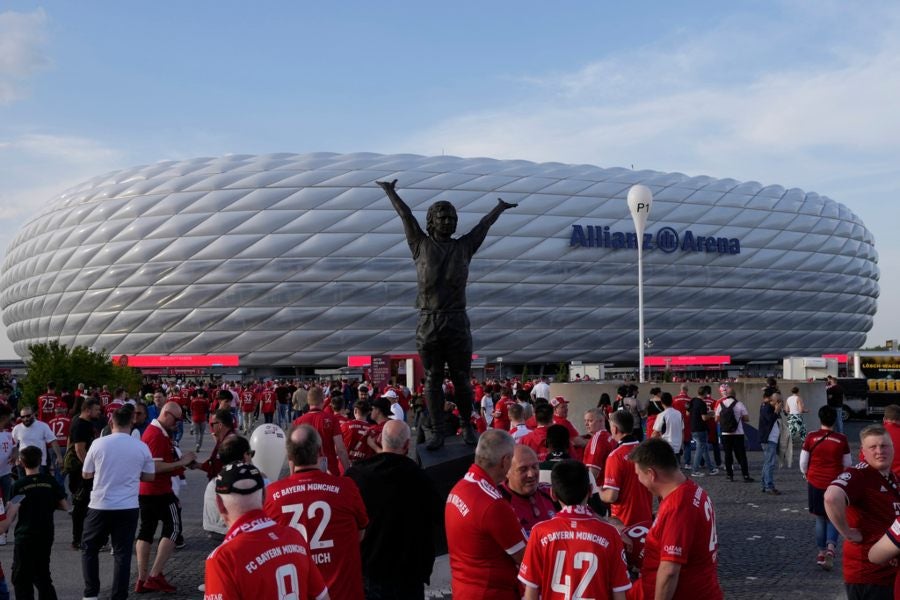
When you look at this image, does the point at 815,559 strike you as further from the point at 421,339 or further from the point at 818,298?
the point at 818,298

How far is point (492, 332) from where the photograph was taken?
184 feet

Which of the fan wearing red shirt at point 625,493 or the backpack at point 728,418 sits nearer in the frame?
the fan wearing red shirt at point 625,493

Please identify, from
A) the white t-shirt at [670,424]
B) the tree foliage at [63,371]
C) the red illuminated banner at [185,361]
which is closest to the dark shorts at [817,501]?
the white t-shirt at [670,424]

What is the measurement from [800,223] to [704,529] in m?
69.3

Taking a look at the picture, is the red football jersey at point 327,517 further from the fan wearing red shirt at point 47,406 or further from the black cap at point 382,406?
the fan wearing red shirt at point 47,406

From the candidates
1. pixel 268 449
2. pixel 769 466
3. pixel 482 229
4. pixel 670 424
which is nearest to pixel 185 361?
pixel 670 424

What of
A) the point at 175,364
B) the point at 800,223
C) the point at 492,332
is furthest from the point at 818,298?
the point at 175,364

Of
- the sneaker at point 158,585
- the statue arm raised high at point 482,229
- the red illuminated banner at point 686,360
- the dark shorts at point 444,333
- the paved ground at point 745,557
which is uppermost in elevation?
the statue arm raised high at point 482,229

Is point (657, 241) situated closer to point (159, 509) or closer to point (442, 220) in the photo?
point (442, 220)

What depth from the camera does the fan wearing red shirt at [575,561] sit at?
3.13 meters

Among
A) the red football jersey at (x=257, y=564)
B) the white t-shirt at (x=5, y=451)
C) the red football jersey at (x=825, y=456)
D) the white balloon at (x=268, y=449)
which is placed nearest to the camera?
the red football jersey at (x=257, y=564)

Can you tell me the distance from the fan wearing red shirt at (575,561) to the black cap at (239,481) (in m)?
1.09

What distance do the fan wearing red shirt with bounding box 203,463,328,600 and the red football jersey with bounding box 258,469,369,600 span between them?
3.07 ft

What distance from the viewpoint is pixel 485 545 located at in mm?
3604
